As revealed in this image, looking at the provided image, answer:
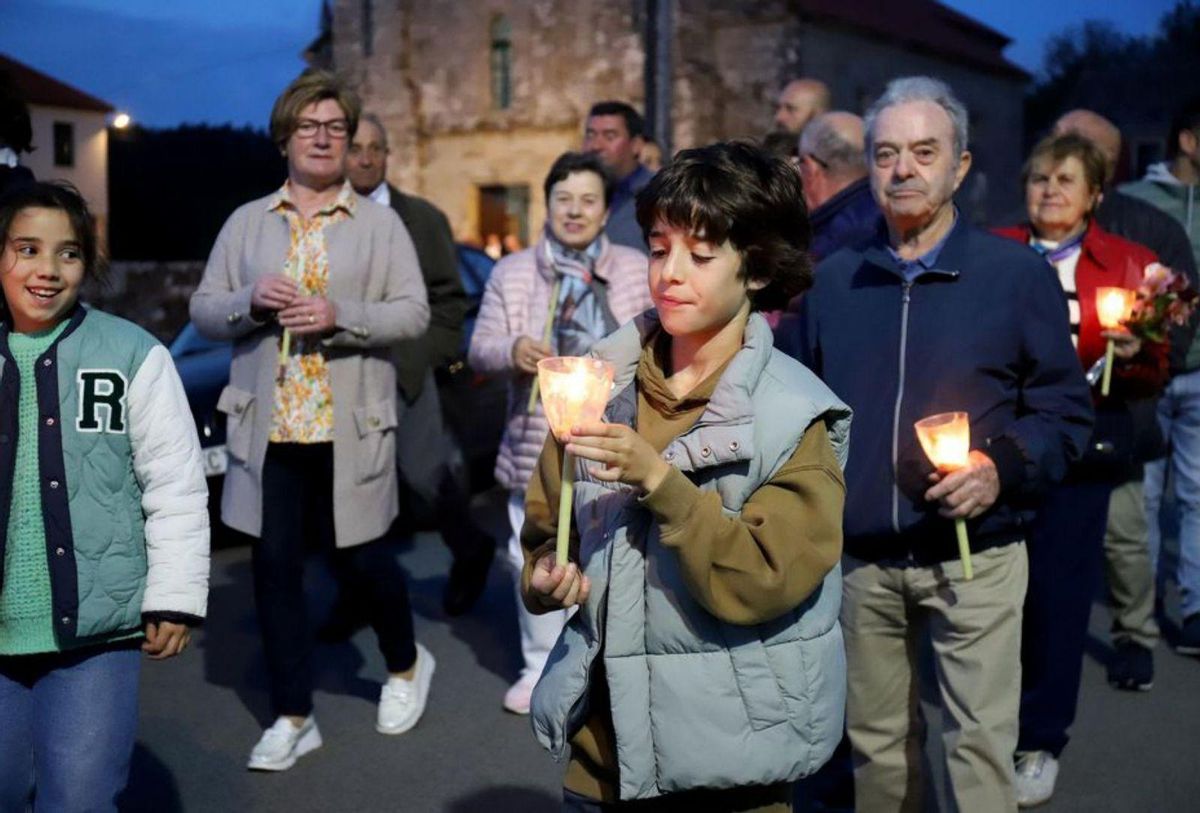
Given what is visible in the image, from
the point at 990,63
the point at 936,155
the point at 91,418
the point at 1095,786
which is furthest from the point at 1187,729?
the point at 990,63

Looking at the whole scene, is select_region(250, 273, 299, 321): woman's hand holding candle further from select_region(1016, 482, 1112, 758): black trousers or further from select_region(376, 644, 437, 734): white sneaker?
select_region(1016, 482, 1112, 758): black trousers

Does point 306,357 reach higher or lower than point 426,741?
higher

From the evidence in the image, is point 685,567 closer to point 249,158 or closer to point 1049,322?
point 1049,322

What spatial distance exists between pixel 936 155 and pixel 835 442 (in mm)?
1505

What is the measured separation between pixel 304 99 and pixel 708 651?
3333 millimetres

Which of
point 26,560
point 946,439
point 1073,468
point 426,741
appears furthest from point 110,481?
point 1073,468

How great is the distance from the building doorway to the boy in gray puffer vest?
33803 mm

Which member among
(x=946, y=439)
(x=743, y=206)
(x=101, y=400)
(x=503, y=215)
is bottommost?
(x=946, y=439)

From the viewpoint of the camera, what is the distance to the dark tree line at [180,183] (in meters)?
18.3

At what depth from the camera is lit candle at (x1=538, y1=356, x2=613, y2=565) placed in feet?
8.98

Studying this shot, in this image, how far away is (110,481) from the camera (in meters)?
3.72

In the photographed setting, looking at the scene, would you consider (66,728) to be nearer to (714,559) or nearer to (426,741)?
(714,559)

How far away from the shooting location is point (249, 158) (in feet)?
66.3

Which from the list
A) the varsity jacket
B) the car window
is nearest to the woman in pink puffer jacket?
the varsity jacket
